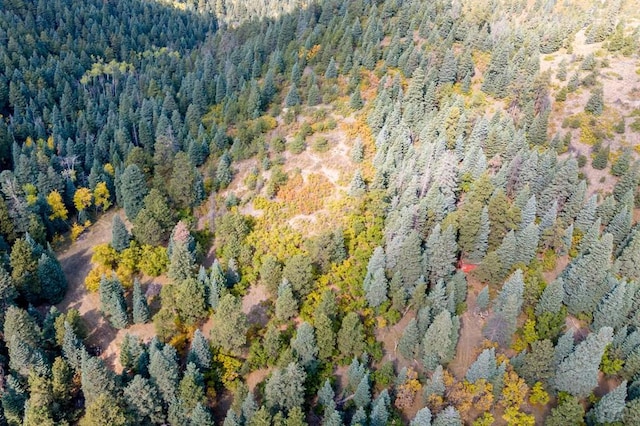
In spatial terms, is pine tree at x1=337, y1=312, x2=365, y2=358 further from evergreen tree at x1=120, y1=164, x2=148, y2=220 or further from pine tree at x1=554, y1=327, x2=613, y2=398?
evergreen tree at x1=120, y1=164, x2=148, y2=220

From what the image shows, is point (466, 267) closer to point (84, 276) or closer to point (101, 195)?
point (84, 276)

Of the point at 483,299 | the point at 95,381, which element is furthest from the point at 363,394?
the point at 95,381

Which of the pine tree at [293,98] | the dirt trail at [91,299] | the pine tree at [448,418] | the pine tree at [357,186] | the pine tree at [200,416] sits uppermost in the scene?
the pine tree at [293,98]

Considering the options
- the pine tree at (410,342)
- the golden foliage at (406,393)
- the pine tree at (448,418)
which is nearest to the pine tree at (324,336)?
the pine tree at (410,342)

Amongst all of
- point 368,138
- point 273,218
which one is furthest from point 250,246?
point 368,138

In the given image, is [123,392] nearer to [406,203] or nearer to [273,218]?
[273,218]

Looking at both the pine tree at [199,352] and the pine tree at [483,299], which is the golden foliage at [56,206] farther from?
the pine tree at [483,299]
